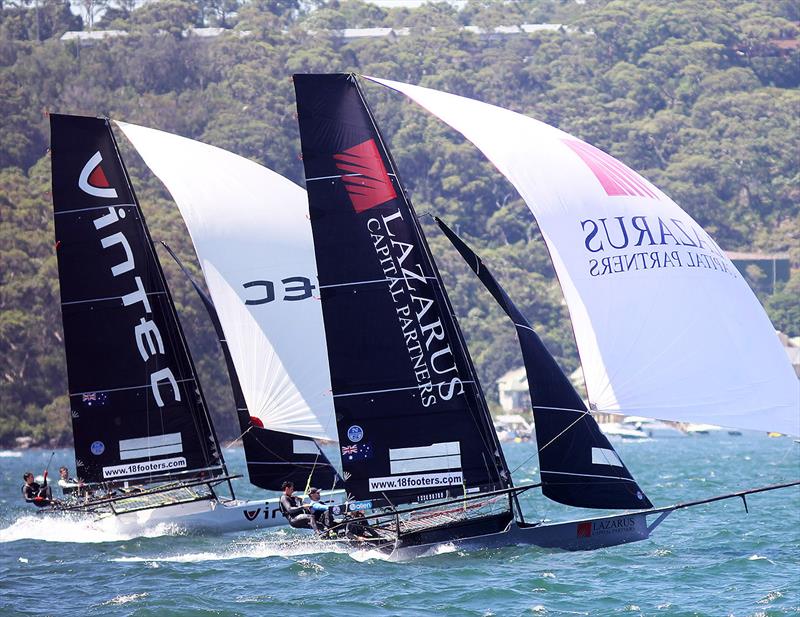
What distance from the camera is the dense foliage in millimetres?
100812

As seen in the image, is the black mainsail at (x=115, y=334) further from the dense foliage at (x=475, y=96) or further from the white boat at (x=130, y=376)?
the dense foliage at (x=475, y=96)

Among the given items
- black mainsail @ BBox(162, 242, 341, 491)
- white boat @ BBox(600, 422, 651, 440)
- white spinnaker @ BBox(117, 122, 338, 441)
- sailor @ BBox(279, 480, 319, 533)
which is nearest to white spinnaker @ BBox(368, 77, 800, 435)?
sailor @ BBox(279, 480, 319, 533)

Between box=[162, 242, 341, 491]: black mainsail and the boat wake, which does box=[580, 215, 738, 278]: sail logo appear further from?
the boat wake

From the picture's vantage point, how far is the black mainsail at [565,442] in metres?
17.2

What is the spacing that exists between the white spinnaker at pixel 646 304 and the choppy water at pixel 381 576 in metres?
1.93

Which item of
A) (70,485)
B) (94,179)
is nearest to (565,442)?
(94,179)

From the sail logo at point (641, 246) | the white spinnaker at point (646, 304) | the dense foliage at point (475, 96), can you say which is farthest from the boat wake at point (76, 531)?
the dense foliage at point (475, 96)

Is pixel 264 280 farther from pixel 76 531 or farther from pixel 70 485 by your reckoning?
pixel 76 531

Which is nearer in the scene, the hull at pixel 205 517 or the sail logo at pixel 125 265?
the sail logo at pixel 125 265

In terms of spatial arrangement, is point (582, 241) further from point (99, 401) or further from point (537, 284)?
point (537, 284)

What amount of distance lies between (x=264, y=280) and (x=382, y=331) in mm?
4877

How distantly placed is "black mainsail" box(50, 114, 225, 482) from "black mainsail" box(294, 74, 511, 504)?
17.0 ft

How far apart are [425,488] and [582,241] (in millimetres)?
3649

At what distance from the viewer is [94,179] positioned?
2186 cm
